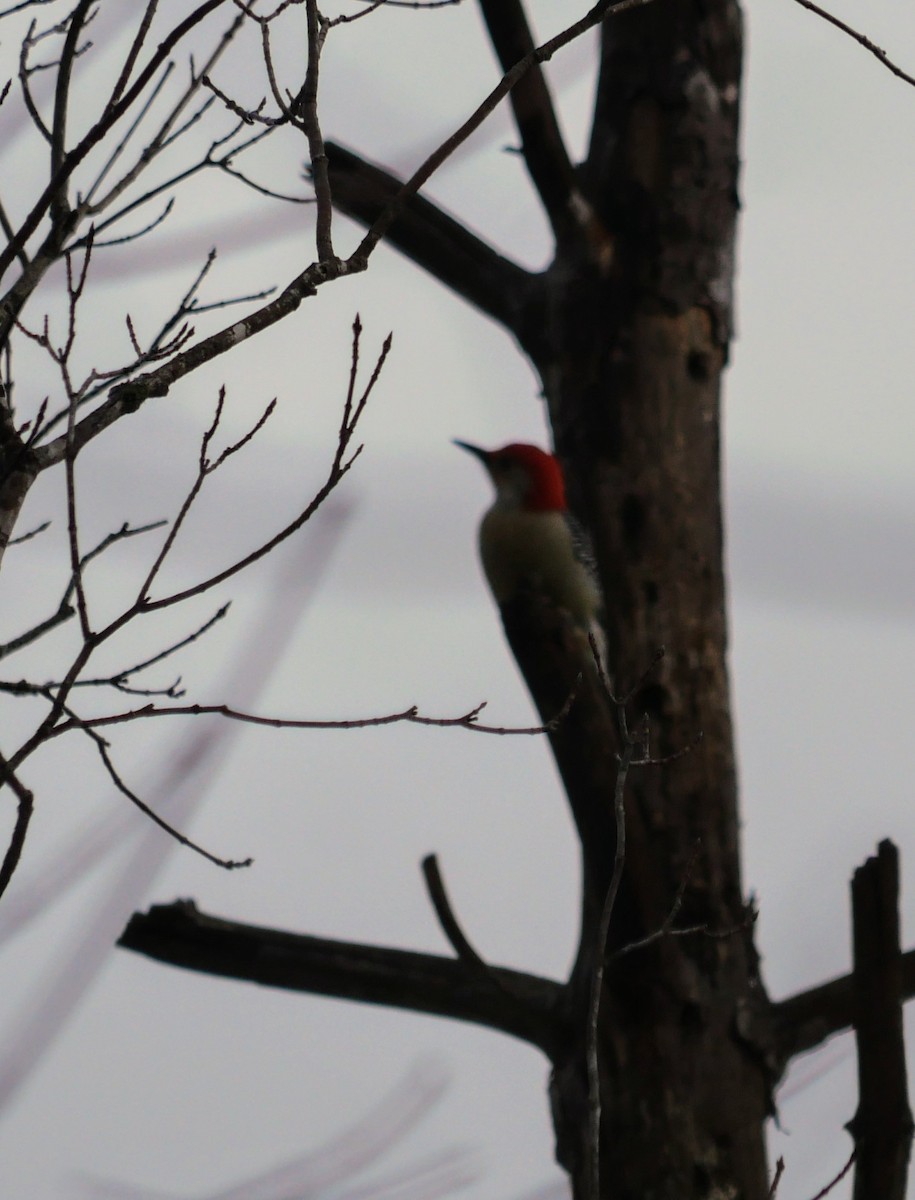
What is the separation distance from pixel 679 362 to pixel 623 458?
0.34m

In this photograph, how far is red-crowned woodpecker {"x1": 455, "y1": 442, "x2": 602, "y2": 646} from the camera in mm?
4977

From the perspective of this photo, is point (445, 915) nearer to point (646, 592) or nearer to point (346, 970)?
point (346, 970)

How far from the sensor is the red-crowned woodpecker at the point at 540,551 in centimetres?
498

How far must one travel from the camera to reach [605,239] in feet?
13.5

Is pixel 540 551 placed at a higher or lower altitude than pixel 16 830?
higher

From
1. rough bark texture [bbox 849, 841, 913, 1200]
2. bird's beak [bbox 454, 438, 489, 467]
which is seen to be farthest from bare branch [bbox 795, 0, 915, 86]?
bird's beak [bbox 454, 438, 489, 467]

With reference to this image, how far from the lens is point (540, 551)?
506 cm

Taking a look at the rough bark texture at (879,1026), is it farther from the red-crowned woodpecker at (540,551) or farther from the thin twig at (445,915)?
the red-crowned woodpecker at (540,551)

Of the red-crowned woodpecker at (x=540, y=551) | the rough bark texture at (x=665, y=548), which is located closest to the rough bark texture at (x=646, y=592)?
the rough bark texture at (x=665, y=548)

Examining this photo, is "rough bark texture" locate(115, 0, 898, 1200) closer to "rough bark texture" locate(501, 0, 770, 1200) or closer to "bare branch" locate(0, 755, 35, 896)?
"rough bark texture" locate(501, 0, 770, 1200)

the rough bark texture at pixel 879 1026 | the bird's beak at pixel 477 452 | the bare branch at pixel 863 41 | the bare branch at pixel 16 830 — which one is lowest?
the bare branch at pixel 16 830

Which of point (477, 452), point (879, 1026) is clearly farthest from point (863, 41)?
point (477, 452)

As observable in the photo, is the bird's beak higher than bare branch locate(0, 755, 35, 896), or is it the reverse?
the bird's beak

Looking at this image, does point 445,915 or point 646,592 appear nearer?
point 445,915
